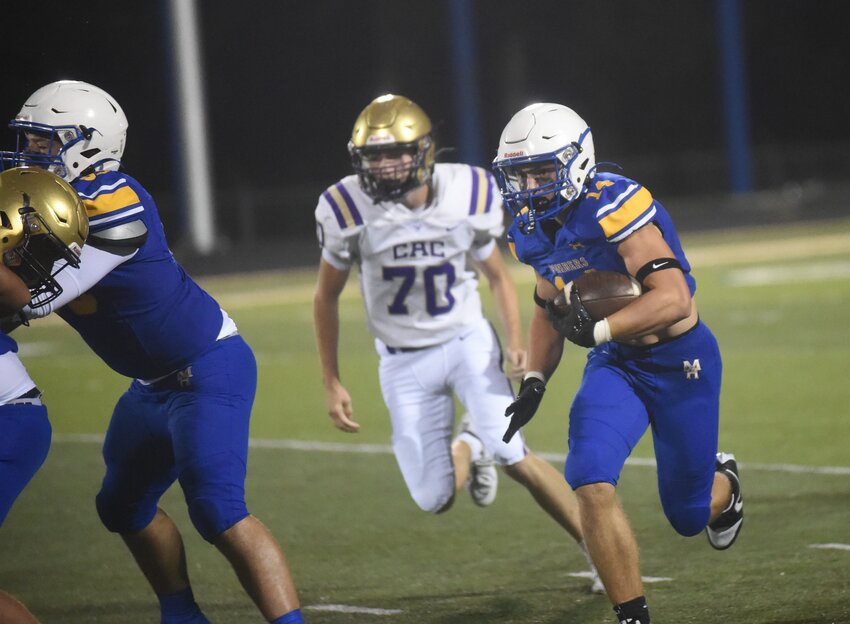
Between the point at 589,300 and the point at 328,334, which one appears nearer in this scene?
the point at 589,300

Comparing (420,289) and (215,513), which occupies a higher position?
(420,289)

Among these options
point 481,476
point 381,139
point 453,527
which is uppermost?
point 381,139

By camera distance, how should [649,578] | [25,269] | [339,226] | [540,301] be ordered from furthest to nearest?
[339,226] → [649,578] → [540,301] → [25,269]

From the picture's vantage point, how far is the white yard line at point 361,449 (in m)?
6.97

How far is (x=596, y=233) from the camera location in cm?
459

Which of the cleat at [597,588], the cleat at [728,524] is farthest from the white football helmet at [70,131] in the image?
the cleat at [728,524]

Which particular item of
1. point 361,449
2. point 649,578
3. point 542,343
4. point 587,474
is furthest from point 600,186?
point 361,449

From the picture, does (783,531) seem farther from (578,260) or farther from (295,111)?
(295,111)

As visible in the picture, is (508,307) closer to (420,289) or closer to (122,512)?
(420,289)

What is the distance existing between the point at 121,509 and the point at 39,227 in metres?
1.12

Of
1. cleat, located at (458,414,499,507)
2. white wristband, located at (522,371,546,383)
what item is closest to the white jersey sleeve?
cleat, located at (458,414,499,507)

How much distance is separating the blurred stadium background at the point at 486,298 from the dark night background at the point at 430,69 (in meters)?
0.05

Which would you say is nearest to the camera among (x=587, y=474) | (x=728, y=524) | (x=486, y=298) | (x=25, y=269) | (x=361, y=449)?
(x=25, y=269)

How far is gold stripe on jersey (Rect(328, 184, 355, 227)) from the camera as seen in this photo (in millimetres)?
5711
